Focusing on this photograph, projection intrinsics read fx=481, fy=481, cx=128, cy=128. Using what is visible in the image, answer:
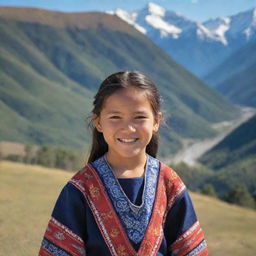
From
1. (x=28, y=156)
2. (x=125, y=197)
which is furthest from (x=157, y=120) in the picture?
(x=28, y=156)

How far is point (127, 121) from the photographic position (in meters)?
4.17

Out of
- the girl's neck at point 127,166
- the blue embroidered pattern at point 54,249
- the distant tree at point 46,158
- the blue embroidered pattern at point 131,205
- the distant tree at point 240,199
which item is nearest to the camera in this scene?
the blue embroidered pattern at point 54,249

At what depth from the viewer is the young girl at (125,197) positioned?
157 inches

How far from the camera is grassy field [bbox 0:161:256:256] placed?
798 centimetres

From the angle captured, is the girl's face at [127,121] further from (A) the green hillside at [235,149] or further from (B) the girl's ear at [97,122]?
(A) the green hillside at [235,149]

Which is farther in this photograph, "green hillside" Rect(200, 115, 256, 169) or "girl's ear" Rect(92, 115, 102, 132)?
"green hillside" Rect(200, 115, 256, 169)

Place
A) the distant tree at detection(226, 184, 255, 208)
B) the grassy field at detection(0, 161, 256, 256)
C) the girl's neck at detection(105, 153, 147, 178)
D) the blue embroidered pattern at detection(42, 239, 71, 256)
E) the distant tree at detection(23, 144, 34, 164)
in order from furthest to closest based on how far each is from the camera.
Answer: the distant tree at detection(23, 144, 34, 164) < the distant tree at detection(226, 184, 255, 208) < the grassy field at detection(0, 161, 256, 256) < the girl's neck at detection(105, 153, 147, 178) < the blue embroidered pattern at detection(42, 239, 71, 256)

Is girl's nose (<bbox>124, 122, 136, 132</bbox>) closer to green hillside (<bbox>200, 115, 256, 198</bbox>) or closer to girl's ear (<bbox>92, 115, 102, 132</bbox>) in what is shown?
girl's ear (<bbox>92, 115, 102, 132</bbox>)

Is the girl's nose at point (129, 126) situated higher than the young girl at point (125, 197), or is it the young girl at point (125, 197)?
the girl's nose at point (129, 126)

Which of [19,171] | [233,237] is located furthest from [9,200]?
[19,171]

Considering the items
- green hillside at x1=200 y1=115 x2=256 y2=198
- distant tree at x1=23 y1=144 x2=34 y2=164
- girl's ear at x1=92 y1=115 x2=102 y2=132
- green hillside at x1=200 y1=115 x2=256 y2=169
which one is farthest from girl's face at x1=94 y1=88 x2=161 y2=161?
green hillside at x1=200 y1=115 x2=256 y2=169

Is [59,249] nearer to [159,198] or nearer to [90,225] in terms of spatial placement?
[90,225]

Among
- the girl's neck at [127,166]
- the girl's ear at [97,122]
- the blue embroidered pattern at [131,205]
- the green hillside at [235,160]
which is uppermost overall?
the green hillside at [235,160]

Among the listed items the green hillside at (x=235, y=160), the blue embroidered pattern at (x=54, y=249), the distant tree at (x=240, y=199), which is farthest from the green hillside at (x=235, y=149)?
the blue embroidered pattern at (x=54, y=249)
